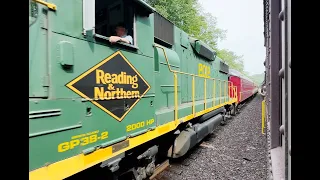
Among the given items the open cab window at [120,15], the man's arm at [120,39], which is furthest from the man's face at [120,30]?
the man's arm at [120,39]

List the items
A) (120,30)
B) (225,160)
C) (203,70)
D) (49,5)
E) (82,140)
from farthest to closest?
(203,70), (225,160), (120,30), (82,140), (49,5)

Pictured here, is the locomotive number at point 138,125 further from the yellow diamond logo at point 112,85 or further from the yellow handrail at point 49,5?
the yellow handrail at point 49,5

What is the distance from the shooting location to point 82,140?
2283mm

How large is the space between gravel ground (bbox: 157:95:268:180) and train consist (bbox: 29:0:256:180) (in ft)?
4.35

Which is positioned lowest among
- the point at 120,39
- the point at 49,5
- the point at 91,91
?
the point at 91,91

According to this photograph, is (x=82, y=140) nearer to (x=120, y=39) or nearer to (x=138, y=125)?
(x=138, y=125)

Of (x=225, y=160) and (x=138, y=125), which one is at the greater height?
(x=138, y=125)

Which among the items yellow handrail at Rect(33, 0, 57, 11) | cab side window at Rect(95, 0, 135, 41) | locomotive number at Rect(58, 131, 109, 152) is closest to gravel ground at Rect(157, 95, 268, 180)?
locomotive number at Rect(58, 131, 109, 152)

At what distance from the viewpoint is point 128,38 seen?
310cm

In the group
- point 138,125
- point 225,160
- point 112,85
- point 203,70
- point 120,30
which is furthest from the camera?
point 203,70

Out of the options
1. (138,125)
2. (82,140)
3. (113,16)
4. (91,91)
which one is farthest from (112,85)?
(113,16)

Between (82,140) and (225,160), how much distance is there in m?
4.39
